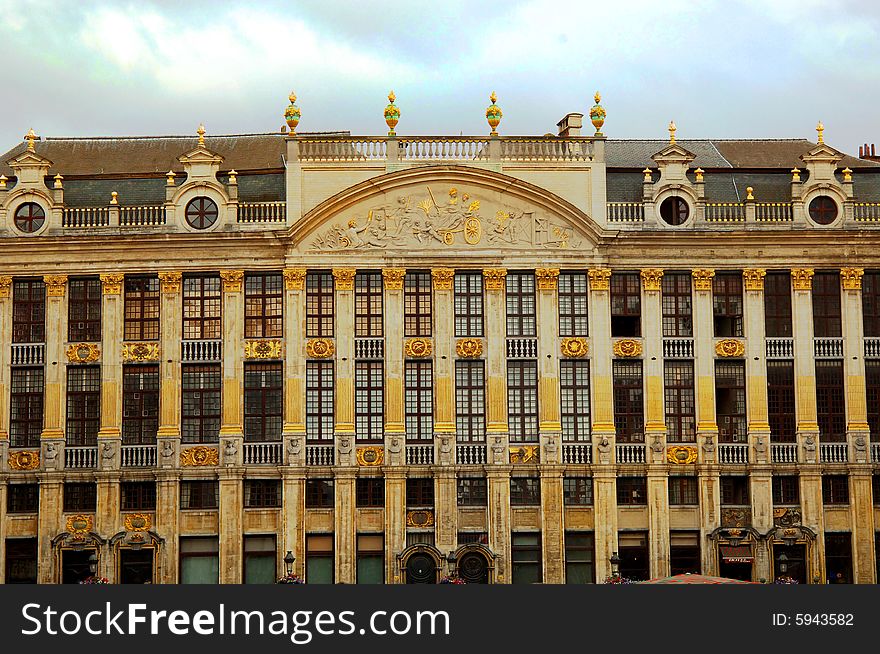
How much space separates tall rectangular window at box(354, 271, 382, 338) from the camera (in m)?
66.6

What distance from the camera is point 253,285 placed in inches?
2633

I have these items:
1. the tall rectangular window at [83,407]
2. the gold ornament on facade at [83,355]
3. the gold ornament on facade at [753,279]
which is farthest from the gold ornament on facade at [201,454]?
the gold ornament on facade at [753,279]

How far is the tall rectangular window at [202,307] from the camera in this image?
218 ft

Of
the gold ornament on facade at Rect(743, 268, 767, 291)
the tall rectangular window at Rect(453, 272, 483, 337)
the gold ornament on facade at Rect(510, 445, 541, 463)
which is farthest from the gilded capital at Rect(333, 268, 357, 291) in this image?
the gold ornament on facade at Rect(743, 268, 767, 291)

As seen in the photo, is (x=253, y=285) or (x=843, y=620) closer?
(x=843, y=620)

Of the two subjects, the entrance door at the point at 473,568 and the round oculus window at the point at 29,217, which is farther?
the round oculus window at the point at 29,217

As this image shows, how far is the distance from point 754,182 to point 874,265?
221 inches

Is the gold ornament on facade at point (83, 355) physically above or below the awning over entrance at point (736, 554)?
above

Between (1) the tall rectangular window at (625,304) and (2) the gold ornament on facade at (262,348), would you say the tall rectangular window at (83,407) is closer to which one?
(2) the gold ornament on facade at (262,348)

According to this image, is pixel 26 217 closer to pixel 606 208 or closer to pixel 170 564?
pixel 170 564

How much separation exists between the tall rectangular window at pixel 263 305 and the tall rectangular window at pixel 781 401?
60.6 feet

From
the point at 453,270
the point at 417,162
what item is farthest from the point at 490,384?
the point at 417,162

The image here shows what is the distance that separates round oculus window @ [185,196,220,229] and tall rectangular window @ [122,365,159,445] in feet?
18.7

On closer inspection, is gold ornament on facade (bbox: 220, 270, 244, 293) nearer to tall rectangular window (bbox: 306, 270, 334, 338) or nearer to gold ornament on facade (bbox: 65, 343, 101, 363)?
tall rectangular window (bbox: 306, 270, 334, 338)
